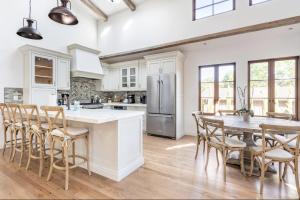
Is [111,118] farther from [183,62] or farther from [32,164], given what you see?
[183,62]

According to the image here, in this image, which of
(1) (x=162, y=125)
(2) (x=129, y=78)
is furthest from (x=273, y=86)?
(2) (x=129, y=78)

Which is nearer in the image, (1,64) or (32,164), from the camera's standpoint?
(32,164)

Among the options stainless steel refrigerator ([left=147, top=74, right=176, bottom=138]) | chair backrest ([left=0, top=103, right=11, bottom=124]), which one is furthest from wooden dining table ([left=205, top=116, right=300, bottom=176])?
chair backrest ([left=0, top=103, right=11, bottom=124])

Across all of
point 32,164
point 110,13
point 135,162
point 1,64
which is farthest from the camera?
point 110,13

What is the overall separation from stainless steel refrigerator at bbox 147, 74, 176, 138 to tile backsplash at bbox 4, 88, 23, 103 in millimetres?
3360

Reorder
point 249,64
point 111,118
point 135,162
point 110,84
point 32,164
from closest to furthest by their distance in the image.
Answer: point 111,118, point 135,162, point 32,164, point 249,64, point 110,84

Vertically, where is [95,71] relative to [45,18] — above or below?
below

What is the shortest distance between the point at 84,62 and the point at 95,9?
194 centimetres

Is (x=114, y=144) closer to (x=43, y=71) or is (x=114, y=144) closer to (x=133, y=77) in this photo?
(x=43, y=71)

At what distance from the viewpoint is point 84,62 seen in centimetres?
514

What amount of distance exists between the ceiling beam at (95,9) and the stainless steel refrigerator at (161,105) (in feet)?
9.69

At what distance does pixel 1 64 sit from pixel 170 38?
421 centimetres

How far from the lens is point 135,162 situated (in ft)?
8.63

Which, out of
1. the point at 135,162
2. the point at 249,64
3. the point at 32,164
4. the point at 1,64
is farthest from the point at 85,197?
the point at 249,64
